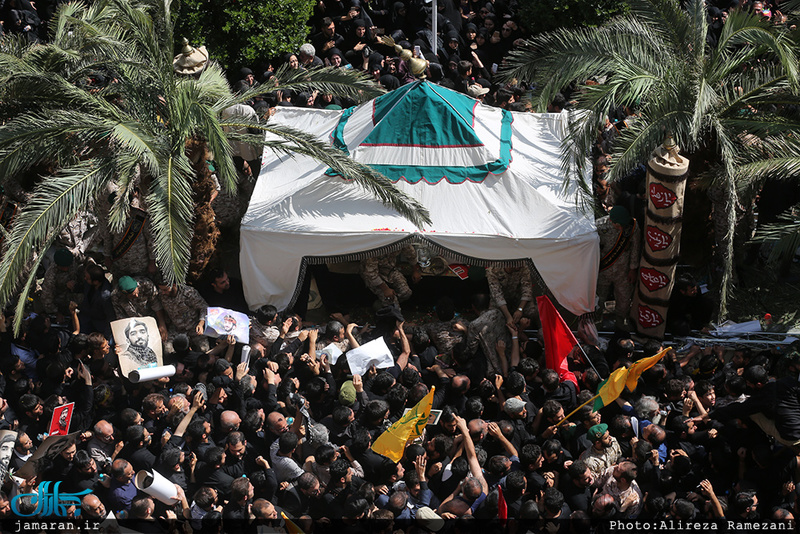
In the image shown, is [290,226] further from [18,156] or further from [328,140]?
[18,156]

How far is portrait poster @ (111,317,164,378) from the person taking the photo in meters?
9.09

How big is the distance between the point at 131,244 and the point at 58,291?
1046mm

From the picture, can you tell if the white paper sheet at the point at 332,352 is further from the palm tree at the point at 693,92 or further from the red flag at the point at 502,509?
the palm tree at the point at 693,92

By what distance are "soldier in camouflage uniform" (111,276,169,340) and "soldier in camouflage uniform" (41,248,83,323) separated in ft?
2.12

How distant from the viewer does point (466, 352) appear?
893cm

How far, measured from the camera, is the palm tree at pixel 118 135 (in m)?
9.06

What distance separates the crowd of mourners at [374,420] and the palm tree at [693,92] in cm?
160

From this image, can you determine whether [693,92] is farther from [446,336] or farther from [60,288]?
[60,288]

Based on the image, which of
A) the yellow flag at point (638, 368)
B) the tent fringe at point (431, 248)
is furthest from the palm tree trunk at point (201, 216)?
the yellow flag at point (638, 368)

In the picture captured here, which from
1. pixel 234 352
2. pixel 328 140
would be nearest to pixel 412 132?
pixel 328 140

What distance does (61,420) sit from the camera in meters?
8.08

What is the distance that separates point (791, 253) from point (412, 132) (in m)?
4.29

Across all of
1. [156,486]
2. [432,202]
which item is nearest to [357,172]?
[432,202]

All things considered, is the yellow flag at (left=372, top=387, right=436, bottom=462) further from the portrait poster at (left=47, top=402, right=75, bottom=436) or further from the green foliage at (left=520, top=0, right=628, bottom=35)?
the green foliage at (left=520, top=0, right=628, bottom=35)
